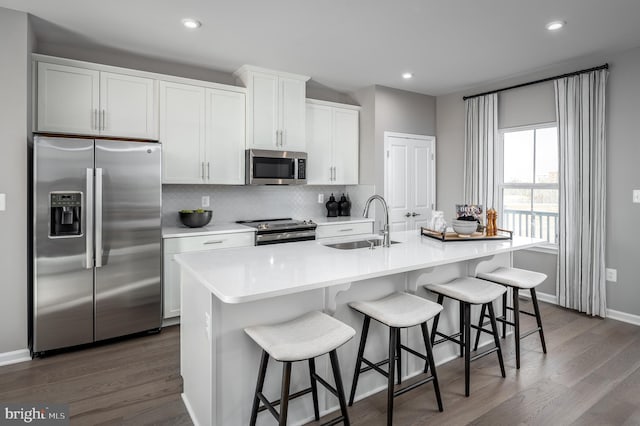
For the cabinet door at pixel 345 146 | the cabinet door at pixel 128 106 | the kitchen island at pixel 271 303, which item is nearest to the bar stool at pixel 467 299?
the kitchen island at pixel 271 303

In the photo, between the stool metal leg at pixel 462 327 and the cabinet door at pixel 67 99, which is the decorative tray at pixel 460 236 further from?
the cabinet door at pixel 67 99

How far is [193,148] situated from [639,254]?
14.5 feet

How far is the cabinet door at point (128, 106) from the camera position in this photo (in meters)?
3.30

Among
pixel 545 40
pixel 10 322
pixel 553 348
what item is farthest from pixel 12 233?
pixel 545 40

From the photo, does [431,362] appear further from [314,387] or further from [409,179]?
[409,179]

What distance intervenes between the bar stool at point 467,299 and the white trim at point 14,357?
2976 millimetres

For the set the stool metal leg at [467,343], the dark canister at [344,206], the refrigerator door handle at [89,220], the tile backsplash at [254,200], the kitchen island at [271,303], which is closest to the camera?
the kitchen island at [271,303]

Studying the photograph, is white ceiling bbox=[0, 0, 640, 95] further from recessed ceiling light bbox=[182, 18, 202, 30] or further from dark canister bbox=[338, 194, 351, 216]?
dark canister bbox=[338, 194, 351, 216]

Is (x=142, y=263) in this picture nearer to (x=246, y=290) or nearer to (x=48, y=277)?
(x=48, y=277)

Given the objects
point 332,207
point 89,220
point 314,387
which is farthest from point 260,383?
point 332,207

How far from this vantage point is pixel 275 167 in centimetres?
414

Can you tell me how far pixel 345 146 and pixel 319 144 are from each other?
1.35 ft

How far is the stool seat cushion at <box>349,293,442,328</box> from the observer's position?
1970mm

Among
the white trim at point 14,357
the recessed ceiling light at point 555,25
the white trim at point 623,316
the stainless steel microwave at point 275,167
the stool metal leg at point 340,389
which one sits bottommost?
the white trim at point 14,357
